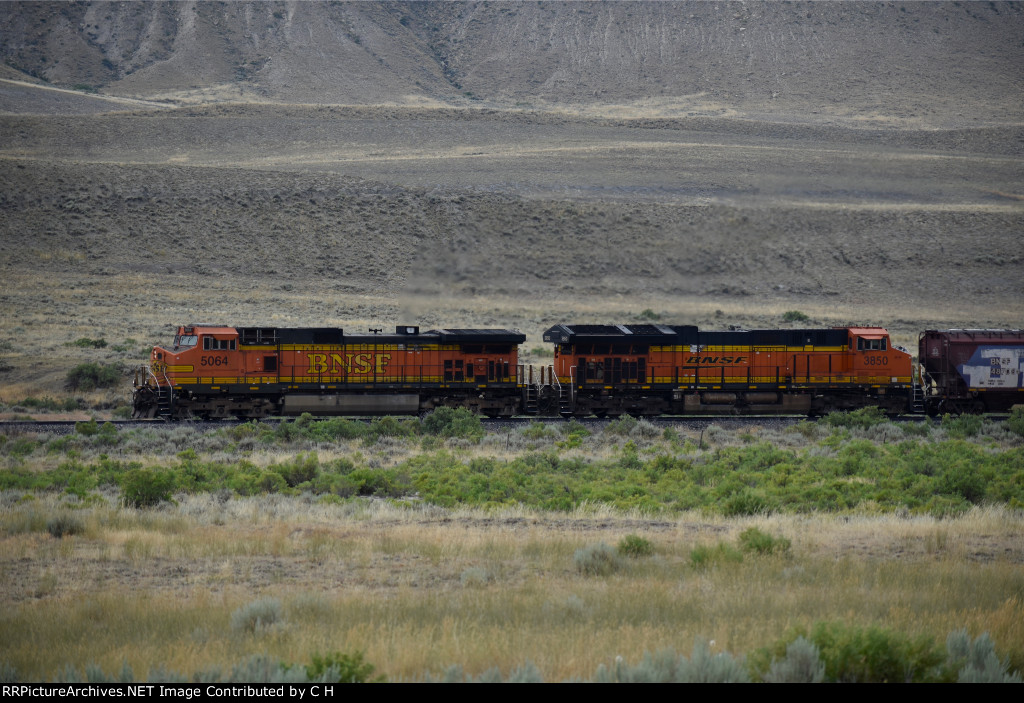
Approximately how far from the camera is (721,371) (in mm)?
36438

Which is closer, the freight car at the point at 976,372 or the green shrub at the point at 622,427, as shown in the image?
the green shrub at the point at 622,427

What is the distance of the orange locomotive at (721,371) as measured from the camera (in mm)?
36062

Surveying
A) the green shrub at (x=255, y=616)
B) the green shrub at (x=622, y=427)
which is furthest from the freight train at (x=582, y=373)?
the green shrub at (x=255, y=616)

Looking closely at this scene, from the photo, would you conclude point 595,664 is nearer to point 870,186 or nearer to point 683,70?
point 870,186

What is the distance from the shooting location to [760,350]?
36.5 metres

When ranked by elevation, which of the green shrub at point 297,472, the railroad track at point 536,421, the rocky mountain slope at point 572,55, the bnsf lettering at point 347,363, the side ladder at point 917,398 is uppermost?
the rocky mountain slope at point 572,55

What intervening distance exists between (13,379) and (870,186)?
76743 mm

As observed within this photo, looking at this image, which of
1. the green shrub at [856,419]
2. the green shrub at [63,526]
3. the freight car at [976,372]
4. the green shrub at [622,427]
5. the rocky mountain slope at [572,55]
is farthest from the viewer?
the rocky mountain slope at [572,55]

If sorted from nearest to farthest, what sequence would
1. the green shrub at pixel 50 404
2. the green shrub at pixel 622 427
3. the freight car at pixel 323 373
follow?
the green shrub at pixel 622 427 → the freight car at pixel 323 373 → the green shrub at pixel 50 404

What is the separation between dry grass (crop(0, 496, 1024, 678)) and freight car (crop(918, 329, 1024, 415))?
21696 millimetres

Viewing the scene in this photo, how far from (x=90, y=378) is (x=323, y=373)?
13227mm

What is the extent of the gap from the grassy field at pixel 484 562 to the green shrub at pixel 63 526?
0.11 feet

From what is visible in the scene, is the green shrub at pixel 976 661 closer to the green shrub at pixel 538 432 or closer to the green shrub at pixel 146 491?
the green shrub at pixel 146 491

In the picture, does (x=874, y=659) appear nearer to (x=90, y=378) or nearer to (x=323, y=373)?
(x=323, y=373)
